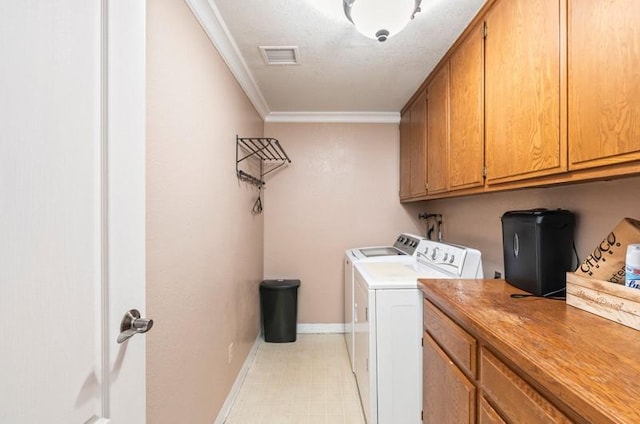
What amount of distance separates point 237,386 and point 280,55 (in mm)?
2347

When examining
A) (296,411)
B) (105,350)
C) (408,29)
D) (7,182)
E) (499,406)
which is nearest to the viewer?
(7,182)

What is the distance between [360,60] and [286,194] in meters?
1.58

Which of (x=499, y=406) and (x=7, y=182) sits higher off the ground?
(x=7, y=182)

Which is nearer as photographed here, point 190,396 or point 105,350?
point 105,350

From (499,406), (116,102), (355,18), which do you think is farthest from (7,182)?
(355,18)

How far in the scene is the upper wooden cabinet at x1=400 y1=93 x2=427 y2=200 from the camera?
2.41 metres

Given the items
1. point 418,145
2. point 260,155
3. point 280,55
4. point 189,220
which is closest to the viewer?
point 189,220

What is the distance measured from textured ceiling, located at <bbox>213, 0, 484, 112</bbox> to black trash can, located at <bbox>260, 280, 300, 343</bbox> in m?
1.84

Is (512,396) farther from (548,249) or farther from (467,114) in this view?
(467,114)

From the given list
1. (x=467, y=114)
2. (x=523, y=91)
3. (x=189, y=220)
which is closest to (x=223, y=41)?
(x=189, y=220)

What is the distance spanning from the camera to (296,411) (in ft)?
6.41

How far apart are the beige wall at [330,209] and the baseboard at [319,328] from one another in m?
0.06

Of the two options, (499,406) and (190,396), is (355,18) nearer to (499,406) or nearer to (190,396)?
(499,406)

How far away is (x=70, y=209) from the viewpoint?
558 mm
